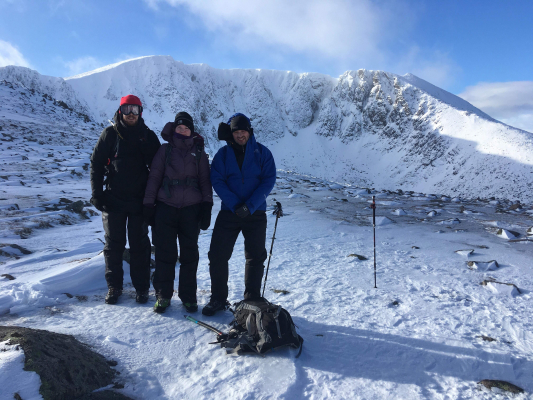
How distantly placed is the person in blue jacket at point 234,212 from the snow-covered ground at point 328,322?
22.0 inches

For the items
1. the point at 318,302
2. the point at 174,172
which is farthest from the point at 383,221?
the point at 174,172

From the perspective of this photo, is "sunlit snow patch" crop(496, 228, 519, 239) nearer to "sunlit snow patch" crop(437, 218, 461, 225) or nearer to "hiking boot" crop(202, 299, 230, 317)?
"sunlit snow patch" crop(437, 218, 461, 225)

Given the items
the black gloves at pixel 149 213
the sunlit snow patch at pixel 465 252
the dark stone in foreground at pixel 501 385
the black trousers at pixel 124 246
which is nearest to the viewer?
the dark stone in foreground at pixel 501 385

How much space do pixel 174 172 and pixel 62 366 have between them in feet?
7.84

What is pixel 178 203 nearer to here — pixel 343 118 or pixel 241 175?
pixel 241 175

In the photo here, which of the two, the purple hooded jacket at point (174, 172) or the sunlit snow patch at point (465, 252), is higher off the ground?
the purple hooded jacket at point (174, 172)

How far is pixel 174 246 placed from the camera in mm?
4113

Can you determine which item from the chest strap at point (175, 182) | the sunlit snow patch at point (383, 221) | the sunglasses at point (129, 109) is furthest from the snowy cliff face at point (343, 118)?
the sunglasses at point (129, 109)

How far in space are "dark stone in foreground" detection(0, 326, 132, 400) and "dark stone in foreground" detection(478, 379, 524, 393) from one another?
10.8ft

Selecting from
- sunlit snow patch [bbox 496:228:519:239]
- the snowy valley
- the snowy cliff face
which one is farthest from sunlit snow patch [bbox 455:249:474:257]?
the snowy cliff face

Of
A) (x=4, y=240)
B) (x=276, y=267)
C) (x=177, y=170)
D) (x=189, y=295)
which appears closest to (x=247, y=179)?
(x=177, y=170)

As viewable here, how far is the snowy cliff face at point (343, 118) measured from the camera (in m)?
45.4

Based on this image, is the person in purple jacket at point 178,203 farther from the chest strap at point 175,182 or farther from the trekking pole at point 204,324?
the trekking pole at point 204,324

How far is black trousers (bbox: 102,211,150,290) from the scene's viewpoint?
13.9 ft
